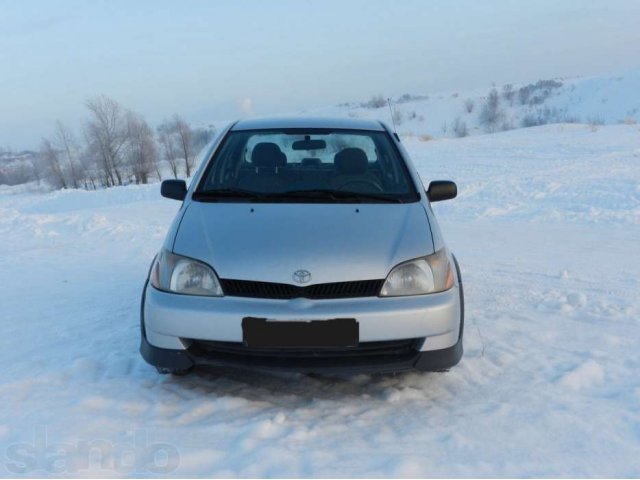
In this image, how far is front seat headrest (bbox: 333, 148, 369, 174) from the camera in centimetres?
358

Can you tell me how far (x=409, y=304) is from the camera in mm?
2525

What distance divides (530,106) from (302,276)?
62.8m

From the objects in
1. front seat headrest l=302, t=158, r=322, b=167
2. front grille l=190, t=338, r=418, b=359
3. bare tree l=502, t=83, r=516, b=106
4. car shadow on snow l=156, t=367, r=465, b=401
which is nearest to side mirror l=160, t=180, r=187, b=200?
front seat headrest l=302, t=158, r=322, b=167

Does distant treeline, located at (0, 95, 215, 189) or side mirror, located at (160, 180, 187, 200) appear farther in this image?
distant treeline, located at (0, 95, 215, 189)

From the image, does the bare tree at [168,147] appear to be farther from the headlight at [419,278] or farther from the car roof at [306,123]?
the headlight at [419,278]

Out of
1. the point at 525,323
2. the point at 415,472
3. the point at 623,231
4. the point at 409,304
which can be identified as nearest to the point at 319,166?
the point at 409,304

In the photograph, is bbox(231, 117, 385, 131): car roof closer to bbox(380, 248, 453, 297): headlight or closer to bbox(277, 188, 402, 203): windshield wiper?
bbox(277, 188, 402, 203): windshield wiper

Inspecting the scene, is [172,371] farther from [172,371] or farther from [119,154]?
[119,154]

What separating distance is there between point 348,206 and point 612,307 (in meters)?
2.37

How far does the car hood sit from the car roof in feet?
3.59

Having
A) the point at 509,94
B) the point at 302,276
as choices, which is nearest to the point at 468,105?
the point at 509,94

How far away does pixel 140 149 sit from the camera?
4966 centimetres

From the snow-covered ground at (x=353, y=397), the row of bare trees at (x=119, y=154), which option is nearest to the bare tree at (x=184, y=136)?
the row of bare trees at (x=119, y=154)

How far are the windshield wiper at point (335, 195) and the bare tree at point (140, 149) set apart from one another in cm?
4989
